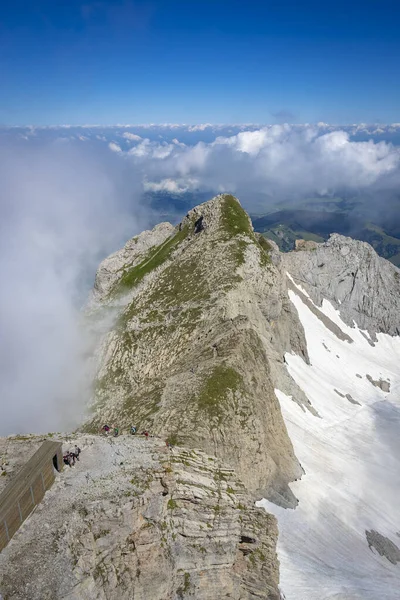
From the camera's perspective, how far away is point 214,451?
39.8m

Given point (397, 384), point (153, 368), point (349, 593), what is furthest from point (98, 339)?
point (397, 384)

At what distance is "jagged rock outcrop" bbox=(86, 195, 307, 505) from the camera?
43.6 m

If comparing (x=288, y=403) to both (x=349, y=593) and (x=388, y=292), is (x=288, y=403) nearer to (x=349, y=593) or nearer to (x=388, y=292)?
(x=349, y=593)

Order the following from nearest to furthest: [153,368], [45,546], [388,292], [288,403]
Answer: [45,546] < [153,368] < [288,403] < [388,292]

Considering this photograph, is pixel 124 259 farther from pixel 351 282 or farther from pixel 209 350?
pixel 351 282

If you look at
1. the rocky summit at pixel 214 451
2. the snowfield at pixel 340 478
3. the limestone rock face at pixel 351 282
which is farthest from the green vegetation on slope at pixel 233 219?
the limestone rock face at pixel 351 282

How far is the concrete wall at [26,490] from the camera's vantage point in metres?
19.8

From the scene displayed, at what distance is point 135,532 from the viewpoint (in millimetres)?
22484

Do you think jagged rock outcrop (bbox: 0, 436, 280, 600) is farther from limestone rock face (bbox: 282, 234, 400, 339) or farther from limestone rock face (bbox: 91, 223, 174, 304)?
limestone rock face (bbox: 282, 234, 400, 339)

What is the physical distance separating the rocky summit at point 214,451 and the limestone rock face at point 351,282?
856 inches

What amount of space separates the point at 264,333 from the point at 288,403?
46.0 feet

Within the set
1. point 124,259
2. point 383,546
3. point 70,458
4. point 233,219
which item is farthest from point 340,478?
point 124,259

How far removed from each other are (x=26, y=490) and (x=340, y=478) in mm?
60506

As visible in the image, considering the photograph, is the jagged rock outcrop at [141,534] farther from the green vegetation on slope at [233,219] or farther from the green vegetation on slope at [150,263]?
the green vegetation on slope at [150,263]
